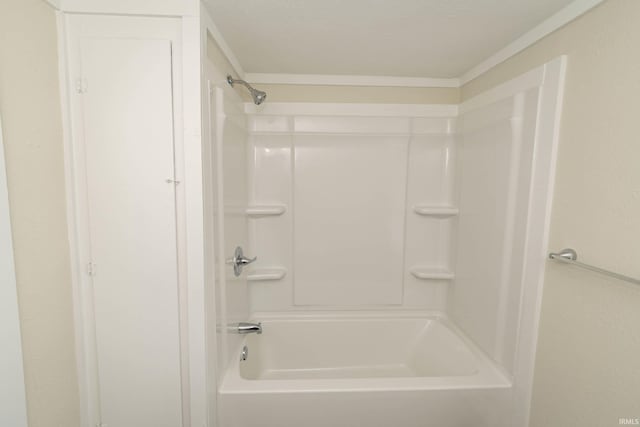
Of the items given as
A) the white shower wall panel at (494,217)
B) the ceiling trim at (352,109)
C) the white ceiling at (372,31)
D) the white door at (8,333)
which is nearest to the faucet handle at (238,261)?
the white door at (8,333)

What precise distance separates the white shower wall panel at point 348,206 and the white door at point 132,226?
0.83 meters

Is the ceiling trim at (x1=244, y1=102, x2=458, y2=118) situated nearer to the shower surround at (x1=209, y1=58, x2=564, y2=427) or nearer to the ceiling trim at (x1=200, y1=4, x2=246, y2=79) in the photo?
the shower surround at (x1=209, y1=58, x2=564, y2=427)

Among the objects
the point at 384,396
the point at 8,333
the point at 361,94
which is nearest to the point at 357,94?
the point at 361,94

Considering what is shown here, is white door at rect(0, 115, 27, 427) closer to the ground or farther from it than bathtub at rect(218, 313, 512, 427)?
farther from it

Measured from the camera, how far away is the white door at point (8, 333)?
30.8 inches

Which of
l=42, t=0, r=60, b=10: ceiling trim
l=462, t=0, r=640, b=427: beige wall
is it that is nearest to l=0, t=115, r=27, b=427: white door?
l=42, t=0, r=60, b=10: ceiling trim

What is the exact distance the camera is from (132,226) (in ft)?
3.53

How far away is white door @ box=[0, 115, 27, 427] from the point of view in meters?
0.78

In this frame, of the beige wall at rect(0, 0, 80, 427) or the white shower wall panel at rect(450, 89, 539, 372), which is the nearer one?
the beige wall at rect(0, 0, 80, 427)

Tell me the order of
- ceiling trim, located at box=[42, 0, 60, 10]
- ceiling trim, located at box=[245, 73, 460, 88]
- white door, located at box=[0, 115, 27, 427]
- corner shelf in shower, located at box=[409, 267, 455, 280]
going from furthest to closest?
corner shelf in shower, located at box=[409, 267, 455, 280] < ceiling trim, located at box=[245, 73, 460, 88] < ceiling trim, located at box=[42, 0, 60, 10] < white door, located at box=[0, 115, 27, 427]

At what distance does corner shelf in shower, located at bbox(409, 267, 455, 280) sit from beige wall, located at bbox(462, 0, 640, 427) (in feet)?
2.46

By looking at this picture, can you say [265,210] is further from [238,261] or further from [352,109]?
[352,109]

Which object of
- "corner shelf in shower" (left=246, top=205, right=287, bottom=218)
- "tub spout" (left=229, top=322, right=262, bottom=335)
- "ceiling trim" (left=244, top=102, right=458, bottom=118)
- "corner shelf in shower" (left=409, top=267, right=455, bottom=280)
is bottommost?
"tub spout" (left=229, top=322, right=262, bottom=335)

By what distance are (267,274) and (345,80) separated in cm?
133
